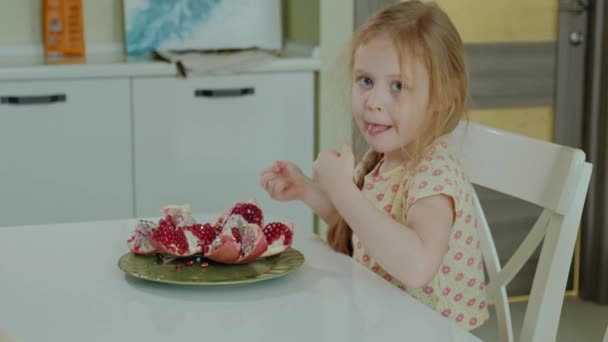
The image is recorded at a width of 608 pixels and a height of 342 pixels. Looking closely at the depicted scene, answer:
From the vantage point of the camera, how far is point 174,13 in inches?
137

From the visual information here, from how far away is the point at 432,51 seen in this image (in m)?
1.55

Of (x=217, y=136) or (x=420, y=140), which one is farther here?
(x=217, y=136)

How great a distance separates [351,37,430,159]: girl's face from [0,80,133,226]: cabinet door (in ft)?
5.62

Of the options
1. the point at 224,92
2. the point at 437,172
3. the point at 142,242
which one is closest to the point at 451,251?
the point at 437,172

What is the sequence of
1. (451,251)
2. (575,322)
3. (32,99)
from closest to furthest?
(451,251) < (32,99) < (575,322)

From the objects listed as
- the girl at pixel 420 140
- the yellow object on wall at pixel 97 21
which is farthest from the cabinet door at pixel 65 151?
the girl at pixel 420 140

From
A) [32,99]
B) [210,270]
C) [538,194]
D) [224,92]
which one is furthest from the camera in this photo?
[224,92]

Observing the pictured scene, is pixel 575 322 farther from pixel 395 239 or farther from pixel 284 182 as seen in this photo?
pixel 395 239

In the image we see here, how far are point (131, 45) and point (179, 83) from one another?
337 mm

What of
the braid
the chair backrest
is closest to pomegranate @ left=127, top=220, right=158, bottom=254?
the braid

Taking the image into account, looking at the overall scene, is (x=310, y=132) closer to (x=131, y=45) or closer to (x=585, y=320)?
(x=131, y=45)

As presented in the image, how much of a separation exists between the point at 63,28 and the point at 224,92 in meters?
0.60

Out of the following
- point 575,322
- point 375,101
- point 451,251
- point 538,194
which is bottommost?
point 575,322

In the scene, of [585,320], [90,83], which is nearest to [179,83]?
[90,83]
